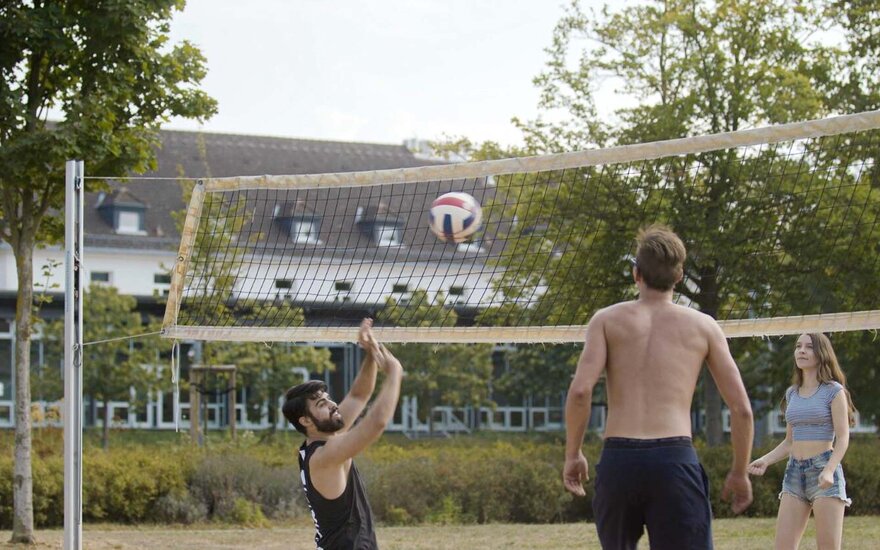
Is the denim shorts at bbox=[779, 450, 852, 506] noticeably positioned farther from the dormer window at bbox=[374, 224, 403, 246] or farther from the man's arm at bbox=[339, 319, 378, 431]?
the dormer window at bbox=[374, 224, 403, 246]

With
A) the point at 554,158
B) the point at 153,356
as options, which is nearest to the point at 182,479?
the point at 554,158

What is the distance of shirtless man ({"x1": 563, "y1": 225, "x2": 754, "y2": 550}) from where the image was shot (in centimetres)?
505

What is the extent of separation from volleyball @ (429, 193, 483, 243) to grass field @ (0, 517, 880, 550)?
192 inches

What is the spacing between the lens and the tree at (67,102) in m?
13.3

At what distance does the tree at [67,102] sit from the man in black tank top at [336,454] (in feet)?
27.1

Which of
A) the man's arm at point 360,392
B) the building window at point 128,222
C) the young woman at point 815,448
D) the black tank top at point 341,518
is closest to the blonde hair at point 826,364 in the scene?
the young woman at point 815,448

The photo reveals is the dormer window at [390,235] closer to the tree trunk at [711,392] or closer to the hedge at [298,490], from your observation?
the hedge at [298,490]

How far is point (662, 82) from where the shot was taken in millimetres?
24672

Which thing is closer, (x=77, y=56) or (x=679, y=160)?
(x=77, y=56)

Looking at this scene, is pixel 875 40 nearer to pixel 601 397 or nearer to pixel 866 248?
pixel 866 248

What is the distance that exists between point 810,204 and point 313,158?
1778 inches

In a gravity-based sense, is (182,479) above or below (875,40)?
below

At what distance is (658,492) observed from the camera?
16.5ft

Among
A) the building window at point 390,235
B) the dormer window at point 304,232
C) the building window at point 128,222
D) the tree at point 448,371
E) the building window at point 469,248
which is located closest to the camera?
the building window at point 390,235
